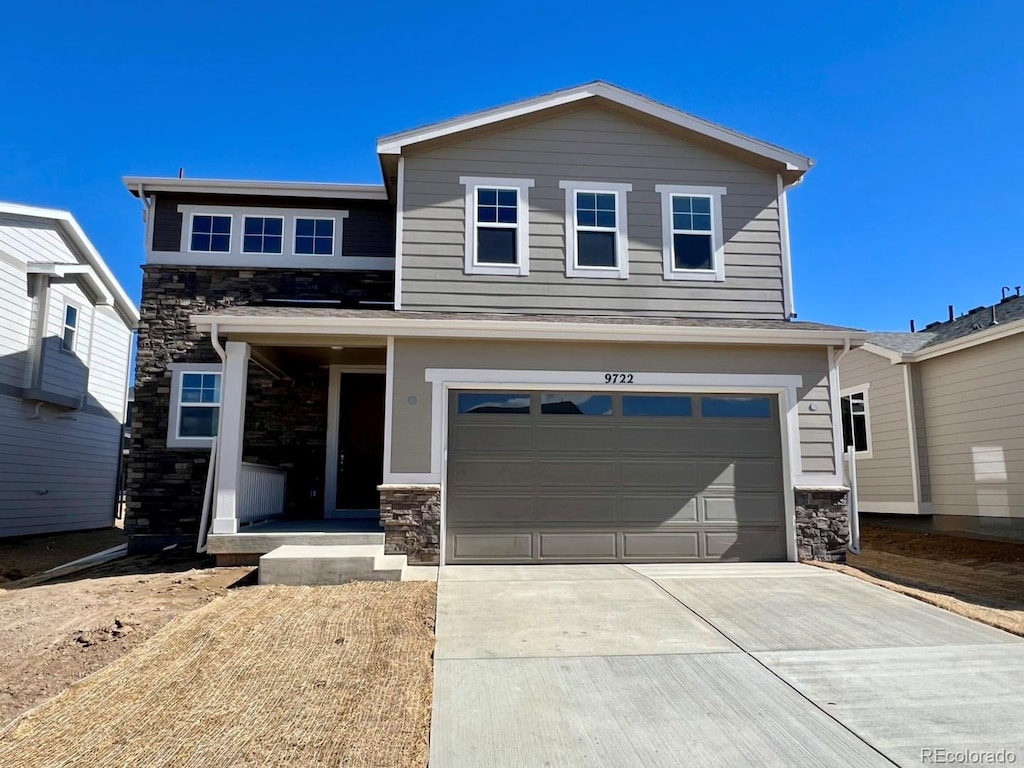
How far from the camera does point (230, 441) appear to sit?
8164mm

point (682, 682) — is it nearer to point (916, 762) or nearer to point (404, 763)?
point (916, 762)

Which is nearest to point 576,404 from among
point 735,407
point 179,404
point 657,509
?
point 657,509

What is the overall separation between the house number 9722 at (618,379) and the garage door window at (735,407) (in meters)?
1.00

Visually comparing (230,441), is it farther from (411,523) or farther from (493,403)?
(493,403)

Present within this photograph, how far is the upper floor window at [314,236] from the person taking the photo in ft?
38.3

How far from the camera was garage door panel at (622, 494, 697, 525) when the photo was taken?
Answer: 337 inches

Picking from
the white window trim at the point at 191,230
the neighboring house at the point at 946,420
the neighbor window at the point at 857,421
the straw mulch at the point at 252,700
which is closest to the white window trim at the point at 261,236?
the white window trim at the point at 191,230

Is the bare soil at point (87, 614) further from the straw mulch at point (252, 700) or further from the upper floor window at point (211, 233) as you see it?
the upper floor window at point (211, 233)

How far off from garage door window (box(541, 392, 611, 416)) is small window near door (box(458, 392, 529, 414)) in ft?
0.89

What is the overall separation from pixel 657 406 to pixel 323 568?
4.42 meters

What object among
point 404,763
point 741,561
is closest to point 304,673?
point 404,763

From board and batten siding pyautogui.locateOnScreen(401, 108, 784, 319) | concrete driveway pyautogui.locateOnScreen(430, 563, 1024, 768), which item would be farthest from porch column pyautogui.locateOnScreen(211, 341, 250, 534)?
concrete driveway pyautogui.locateOnScreen(430, 563, 1024, 768)

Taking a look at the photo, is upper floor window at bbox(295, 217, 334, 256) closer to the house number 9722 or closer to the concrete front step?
the house number 9722

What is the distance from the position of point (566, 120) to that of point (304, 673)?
842 centimetres
